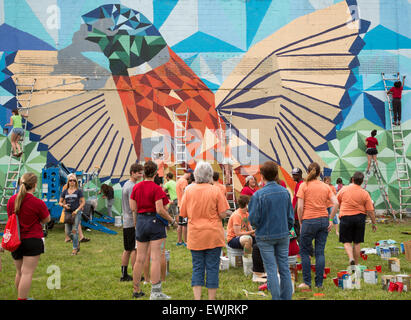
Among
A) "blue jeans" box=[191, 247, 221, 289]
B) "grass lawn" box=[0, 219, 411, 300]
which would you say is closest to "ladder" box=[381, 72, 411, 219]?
"grass lawn" box=[0, 219, 411, 300]

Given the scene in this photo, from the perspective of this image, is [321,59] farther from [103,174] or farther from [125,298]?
[125,298]

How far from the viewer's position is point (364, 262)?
8.05m

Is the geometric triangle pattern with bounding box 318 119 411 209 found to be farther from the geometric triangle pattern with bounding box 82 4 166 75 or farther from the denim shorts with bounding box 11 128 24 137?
the denim shorts with bounding box 11 128 24 137

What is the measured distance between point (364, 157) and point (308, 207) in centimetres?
1029

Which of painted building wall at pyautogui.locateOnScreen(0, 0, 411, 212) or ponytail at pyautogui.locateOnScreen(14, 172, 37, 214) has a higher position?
painted building wall at pyautogui.locateOnScreen(0, 0, 411, 212)

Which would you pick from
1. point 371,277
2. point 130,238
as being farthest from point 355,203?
point 130,238

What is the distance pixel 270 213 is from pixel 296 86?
11489 mm

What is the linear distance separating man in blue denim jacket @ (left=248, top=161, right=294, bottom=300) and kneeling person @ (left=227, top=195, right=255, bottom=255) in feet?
7.46

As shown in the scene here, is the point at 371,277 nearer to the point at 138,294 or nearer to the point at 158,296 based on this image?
the point at 158,296

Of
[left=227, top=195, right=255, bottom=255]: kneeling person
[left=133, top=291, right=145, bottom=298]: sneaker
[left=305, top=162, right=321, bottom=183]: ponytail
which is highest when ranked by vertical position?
[left=305, top=162, right=321, bottom=183]: ponytail

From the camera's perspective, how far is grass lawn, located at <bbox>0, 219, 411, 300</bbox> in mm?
5844

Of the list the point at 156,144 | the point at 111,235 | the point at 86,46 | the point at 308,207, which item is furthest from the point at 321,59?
the point at 308,207

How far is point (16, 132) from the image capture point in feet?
45.2

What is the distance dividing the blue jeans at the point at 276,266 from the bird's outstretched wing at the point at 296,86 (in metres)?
10.4
